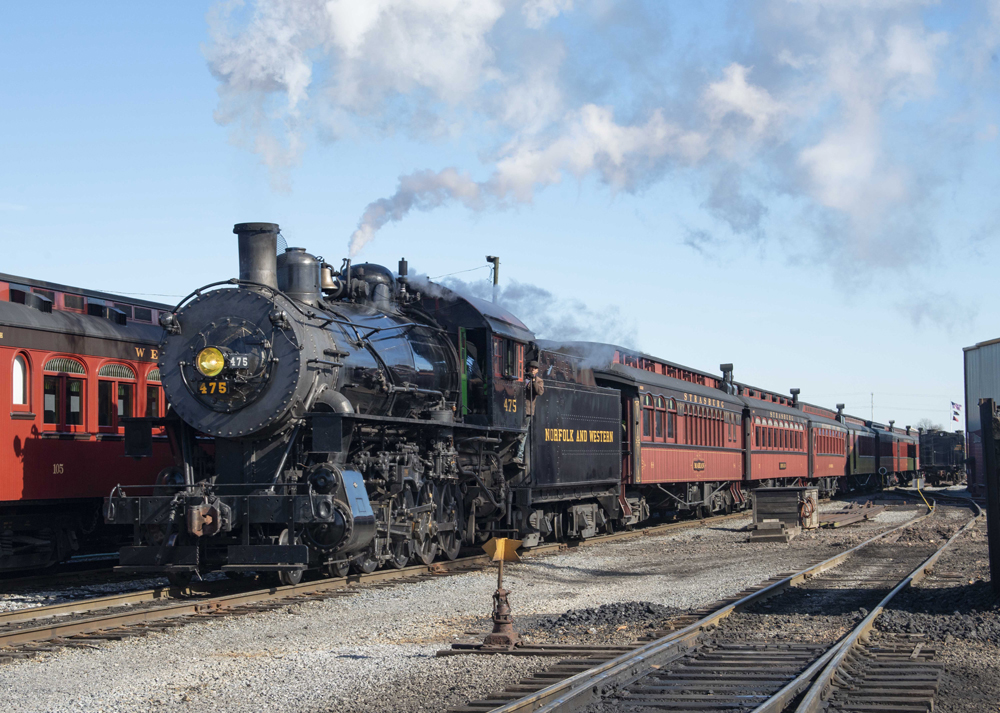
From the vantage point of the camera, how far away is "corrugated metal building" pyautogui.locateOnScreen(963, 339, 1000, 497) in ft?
151

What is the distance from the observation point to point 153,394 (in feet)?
48.8

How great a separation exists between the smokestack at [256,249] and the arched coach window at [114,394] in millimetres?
3411

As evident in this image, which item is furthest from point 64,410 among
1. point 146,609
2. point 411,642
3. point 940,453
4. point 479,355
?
point 940,453

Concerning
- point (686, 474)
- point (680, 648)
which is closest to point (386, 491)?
point (680, 648)

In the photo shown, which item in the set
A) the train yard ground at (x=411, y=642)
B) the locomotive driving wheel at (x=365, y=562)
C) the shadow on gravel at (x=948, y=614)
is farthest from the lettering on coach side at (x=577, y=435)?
the shadow on gravel at (x=948, y=614)

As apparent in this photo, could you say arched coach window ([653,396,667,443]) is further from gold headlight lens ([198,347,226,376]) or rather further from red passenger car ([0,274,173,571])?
gold headlight lens ([198,347,226,376])

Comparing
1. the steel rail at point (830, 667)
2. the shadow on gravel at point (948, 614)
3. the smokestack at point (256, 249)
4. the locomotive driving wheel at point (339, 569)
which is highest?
the smokestack at point (256, 249)

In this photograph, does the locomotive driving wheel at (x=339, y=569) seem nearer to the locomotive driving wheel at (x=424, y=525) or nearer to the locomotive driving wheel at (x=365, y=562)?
the locomotive driving wheel at (x=365, y=562)

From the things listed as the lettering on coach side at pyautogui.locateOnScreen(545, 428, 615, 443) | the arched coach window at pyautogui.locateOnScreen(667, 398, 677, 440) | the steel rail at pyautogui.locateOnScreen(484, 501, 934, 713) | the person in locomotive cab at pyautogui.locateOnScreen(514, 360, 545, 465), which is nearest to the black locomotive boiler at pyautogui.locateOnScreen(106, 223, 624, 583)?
the person in locomotive cab at pyautogui.locateOnScreen(514, 360, 545, 465)

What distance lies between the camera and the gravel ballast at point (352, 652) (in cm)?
664

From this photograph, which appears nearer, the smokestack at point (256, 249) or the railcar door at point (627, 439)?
the smokestack at point (256, 249)

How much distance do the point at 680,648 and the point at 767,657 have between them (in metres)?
0.64

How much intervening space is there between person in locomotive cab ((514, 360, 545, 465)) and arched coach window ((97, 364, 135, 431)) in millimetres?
5522

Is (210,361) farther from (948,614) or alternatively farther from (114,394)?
(948,614)
